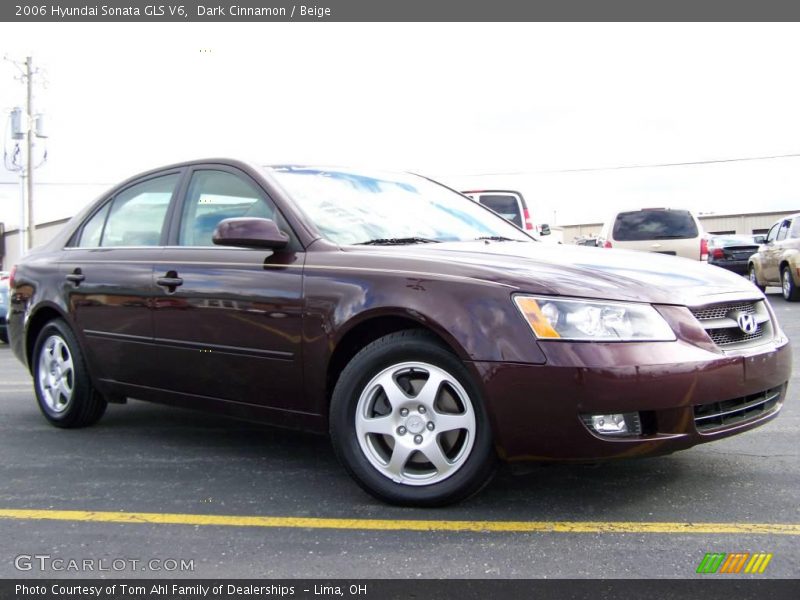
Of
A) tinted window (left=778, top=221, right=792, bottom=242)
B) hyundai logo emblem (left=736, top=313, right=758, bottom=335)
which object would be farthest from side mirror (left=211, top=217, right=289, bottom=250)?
tinted window (left=778, top=221, right=792, bottom=242)

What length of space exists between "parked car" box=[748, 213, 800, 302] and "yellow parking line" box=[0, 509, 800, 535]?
12.6 m

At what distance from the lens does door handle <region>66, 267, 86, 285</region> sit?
196 inches

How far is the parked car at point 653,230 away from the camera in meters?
13.7

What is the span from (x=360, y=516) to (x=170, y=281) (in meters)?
1.69

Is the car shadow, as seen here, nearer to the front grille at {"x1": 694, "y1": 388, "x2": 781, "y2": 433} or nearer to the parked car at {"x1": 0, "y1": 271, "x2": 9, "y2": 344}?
the front grille at {"x1": 694, "y1": 388, "x2": 781, "y2": 433}

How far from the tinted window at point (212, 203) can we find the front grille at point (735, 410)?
2.25 metres

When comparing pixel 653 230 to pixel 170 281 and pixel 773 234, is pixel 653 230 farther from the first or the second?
pixel 170 281

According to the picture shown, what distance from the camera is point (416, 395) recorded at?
134 inches

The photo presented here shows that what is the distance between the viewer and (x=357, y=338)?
3.68 m

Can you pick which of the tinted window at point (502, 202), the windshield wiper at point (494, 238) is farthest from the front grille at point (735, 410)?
the tinted window at point (502, 202)

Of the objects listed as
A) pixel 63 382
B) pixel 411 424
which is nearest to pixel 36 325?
pixel 63 382

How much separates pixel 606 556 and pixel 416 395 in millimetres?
957
